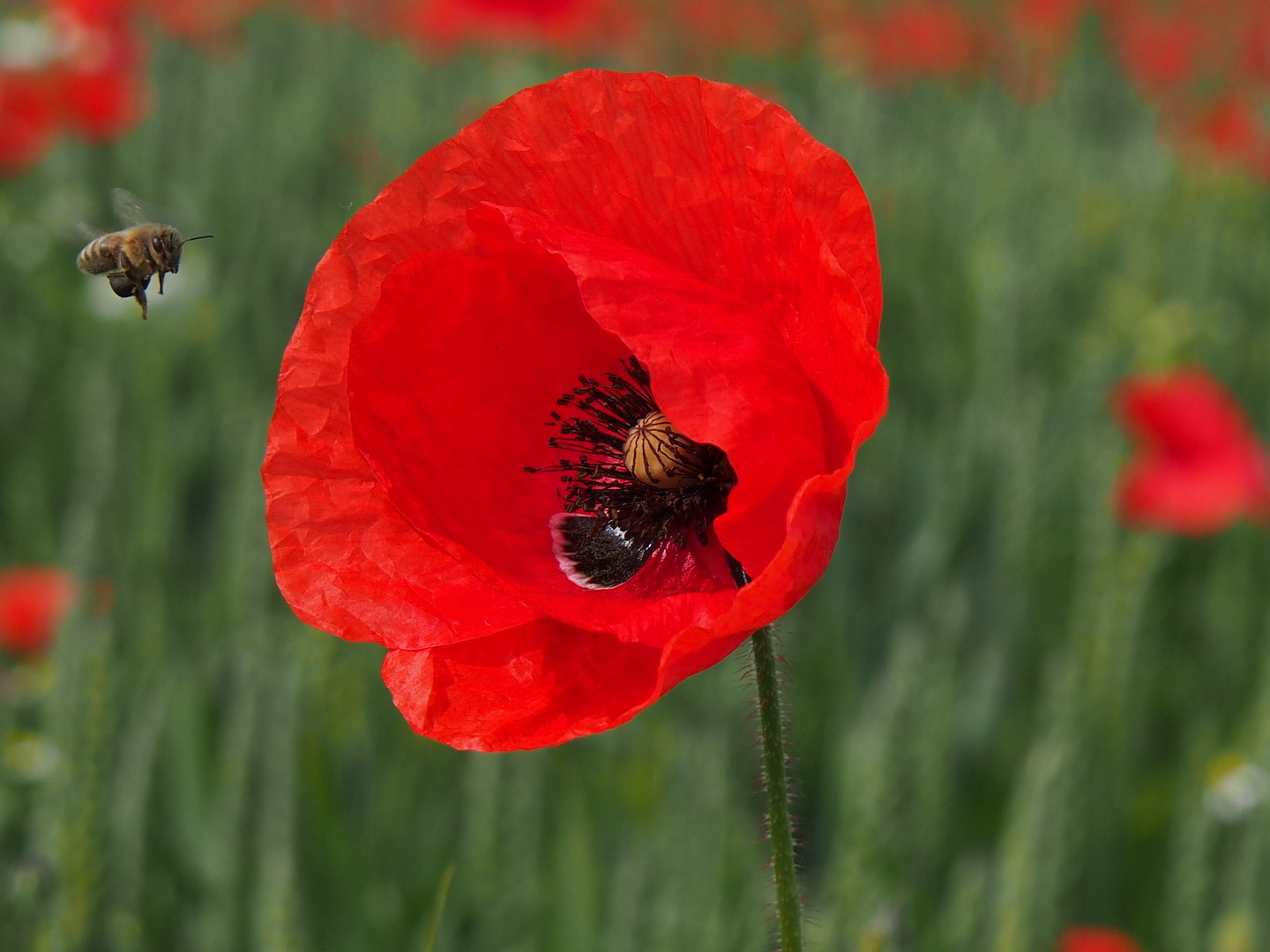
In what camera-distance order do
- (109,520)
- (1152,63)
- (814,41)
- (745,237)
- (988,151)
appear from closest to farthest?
(745,237)
(109,520)
(988,151)
(1152,63)
(814,41)

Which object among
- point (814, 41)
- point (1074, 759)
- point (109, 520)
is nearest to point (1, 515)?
point (109, 520)

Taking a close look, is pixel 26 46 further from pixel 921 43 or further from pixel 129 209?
pixel 921 43

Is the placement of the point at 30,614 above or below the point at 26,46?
below

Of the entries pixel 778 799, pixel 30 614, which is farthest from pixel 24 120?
pixel 778 799

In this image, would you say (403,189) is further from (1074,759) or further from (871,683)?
(871,683)

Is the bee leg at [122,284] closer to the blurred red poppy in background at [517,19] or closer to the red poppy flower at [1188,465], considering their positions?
the red poppy flower at [1188,465]

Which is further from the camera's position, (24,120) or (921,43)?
(921,43)

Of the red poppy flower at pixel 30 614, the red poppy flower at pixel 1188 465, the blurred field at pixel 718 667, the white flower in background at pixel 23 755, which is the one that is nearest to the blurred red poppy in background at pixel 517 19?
the blurred field at pixel 718 667
